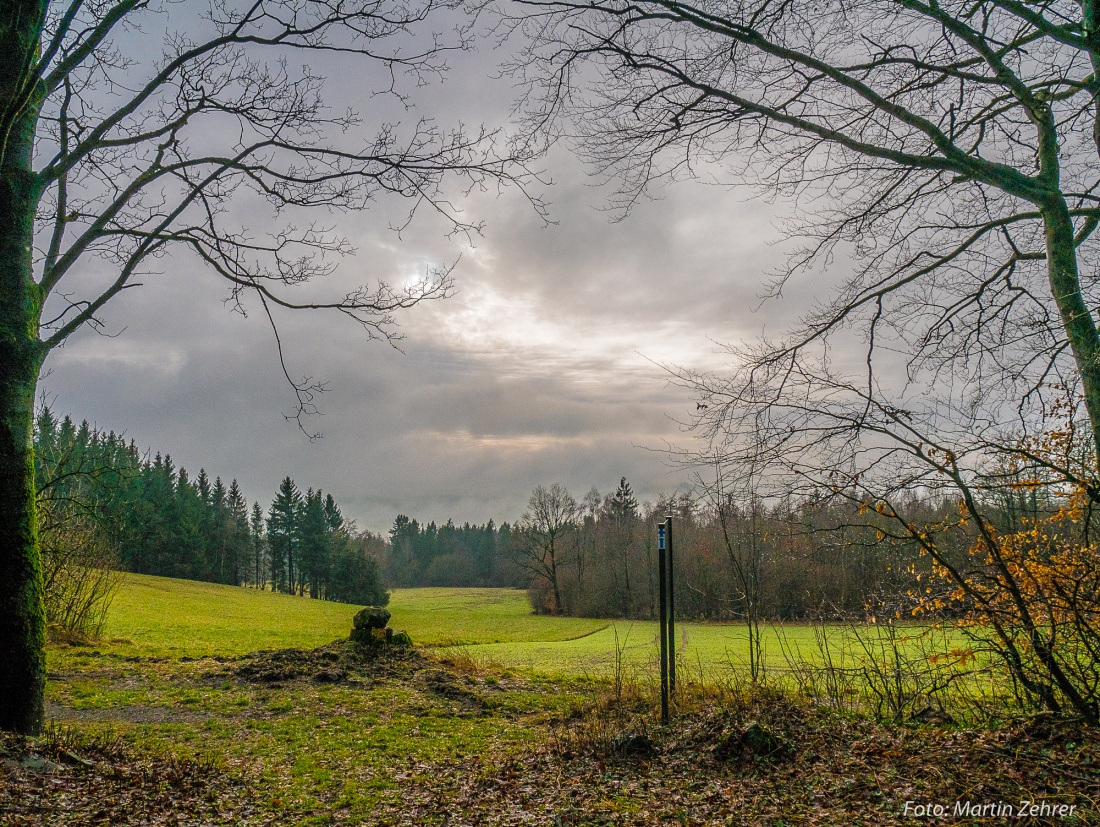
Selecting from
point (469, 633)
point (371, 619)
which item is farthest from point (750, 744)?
point (469, 633)

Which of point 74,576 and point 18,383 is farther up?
point 18,383

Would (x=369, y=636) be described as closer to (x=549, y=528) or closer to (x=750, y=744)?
(x=750, y=744)

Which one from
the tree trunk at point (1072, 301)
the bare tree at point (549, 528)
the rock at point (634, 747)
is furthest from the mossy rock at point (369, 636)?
the bare tree at point (549, 528)

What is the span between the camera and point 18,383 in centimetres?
539

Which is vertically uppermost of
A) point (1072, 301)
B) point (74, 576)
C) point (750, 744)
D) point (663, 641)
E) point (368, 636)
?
point (1072, 301)

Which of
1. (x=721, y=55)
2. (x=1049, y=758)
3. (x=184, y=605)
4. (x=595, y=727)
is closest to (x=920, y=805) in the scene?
(x=1049, y=758)

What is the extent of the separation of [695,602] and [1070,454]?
2642cm

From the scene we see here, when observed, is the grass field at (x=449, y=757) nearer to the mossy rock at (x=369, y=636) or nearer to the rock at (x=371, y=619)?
the mossy rock at (x=369, y=636)

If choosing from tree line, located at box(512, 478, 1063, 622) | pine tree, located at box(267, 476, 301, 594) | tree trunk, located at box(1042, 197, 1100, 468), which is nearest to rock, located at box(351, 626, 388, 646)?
tree line, located at box(512, 478, 1063, 622)

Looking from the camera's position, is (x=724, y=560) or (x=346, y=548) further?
(x=346, y=548)

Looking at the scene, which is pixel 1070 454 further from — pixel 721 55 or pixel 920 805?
pixel 721 55

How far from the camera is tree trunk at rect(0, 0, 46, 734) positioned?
4941 mm

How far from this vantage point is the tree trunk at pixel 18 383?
4941 millimetres

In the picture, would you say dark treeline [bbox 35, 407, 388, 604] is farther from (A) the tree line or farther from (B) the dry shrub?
(A) the tree line
